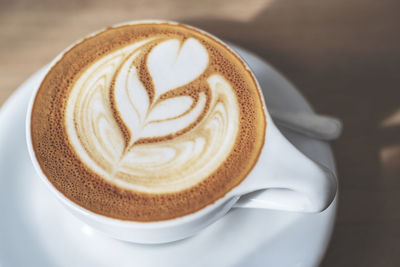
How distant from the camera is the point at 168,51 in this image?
0.77m

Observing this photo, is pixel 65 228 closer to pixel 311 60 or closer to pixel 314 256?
pixel 314 256

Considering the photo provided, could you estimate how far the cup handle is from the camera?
64 cm

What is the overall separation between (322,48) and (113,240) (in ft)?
2.31

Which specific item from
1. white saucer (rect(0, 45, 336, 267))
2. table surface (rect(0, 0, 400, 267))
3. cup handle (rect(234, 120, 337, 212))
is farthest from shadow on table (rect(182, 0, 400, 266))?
cup handle (rect(234, 120, 337, 212))

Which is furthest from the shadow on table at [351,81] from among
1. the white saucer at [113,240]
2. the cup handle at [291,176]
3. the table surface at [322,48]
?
the cup handle at [291,176]

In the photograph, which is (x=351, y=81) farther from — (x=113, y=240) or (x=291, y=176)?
(x=113, y=240)

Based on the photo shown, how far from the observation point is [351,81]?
3.52ft

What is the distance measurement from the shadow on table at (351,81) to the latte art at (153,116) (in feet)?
1.24

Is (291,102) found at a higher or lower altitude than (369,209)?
higher

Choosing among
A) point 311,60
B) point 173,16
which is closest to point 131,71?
point 173,16

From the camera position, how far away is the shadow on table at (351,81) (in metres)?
0.93

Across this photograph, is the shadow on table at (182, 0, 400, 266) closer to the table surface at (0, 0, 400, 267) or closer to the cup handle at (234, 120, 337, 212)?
the table surface at (0, 0, 400, 267)

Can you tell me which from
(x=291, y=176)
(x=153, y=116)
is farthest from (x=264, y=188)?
(x=153, y=116)

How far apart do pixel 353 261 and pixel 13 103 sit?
2.47 ft
